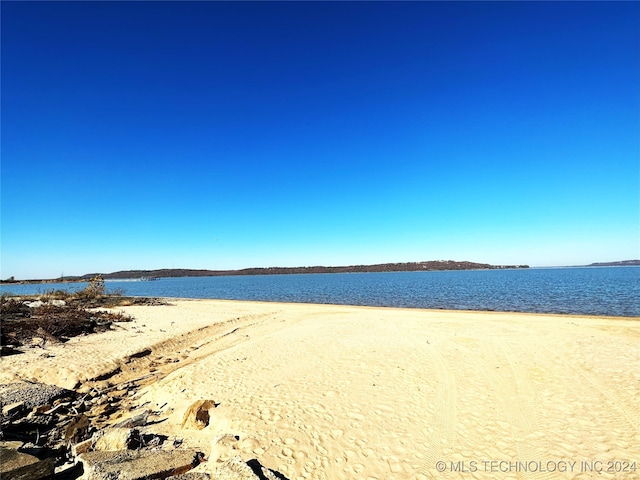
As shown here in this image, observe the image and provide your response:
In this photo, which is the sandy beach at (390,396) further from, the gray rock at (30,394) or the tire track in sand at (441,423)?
the gray rock at (30,394)

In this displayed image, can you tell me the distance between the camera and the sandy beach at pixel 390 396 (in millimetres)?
4980

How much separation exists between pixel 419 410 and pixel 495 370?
12.7ft

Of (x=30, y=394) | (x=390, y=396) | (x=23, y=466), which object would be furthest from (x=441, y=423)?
(x=30, y=394)

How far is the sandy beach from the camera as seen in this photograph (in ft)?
16.3

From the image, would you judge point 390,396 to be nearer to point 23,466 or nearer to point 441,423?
point 441,423

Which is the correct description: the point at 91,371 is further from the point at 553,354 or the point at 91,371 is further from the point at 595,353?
the point at 595,353

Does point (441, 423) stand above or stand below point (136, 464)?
below

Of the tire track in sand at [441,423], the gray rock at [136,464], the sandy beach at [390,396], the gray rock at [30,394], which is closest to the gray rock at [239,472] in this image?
the gray rock at [136,464]

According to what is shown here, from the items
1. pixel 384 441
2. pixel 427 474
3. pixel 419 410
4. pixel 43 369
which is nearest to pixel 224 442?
pixel 384 441

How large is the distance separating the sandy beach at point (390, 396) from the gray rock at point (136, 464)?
1.17 ft

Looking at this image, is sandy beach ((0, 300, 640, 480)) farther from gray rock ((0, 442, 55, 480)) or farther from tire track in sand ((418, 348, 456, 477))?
gray rock ((0, 442, 55, 480))

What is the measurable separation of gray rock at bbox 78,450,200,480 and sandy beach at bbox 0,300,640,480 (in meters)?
0.36

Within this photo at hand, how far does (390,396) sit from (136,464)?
5.24 metres

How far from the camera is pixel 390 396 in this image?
7273mm
